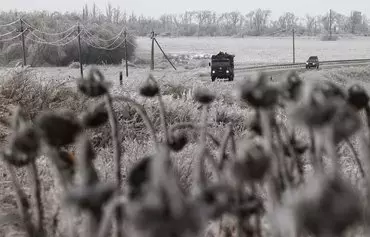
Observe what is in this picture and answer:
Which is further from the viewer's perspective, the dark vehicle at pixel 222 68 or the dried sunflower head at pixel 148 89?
the dark vehicle at pixel 222 68

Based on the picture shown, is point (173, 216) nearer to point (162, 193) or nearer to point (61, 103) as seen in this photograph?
point (162, 193)

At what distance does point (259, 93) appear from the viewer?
817 mm

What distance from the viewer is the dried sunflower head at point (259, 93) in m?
0.81

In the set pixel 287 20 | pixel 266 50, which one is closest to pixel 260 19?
pixel 287 20

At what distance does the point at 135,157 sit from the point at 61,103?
3.55 metres

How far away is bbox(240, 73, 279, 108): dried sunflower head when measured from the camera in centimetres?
81

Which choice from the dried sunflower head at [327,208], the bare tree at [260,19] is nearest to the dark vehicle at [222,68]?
the dried sunflower head at [327,208]

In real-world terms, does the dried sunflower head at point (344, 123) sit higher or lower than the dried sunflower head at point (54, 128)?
higher

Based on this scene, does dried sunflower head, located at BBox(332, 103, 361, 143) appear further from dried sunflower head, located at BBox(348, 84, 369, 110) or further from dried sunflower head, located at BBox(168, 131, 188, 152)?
dried sunflower head, located at BBox(168, 131, 188, 152)

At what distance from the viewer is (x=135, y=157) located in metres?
3.70

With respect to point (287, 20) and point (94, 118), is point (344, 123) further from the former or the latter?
point (287, 20)

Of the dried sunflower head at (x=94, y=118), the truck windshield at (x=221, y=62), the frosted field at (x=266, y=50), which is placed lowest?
the frosted field at (x=266, y=50)

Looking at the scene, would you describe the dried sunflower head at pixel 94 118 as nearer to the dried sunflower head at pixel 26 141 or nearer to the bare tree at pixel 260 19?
the dried sunflower head at pixel 26 141

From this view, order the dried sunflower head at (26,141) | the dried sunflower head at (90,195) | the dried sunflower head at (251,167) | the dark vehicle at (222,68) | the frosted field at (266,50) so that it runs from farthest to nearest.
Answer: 1. the frosted field at (266,50)
2. the dark vehicle at (222,68)
3. the dried sunflower head at (26,141)
4. the dried sunflower head at (251,167)
5. the dried sunflower head at (90,195)
